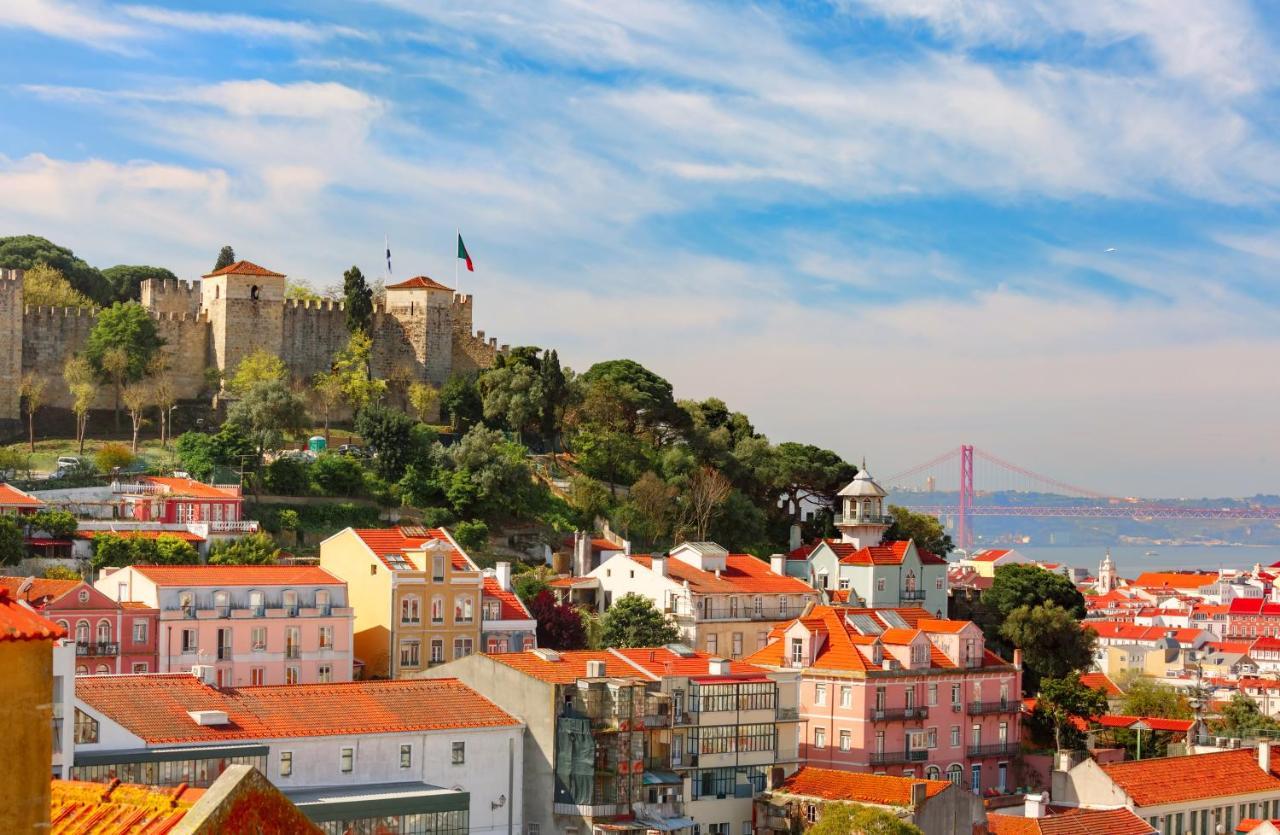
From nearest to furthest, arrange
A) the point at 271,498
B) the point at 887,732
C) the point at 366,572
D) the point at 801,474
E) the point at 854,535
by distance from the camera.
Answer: the point at 887,732, the point at 366,572, the point at 271,498, the point at 854,535, the point at 801,474

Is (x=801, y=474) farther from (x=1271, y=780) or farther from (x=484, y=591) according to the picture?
(x=1271, y=780)

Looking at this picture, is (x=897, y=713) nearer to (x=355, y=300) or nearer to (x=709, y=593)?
(x=709, y=593)

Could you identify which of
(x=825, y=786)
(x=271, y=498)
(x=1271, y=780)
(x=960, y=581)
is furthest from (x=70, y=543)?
(x=960, y=581)

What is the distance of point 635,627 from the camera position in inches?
2093

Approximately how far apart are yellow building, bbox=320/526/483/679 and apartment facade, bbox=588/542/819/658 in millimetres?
8036

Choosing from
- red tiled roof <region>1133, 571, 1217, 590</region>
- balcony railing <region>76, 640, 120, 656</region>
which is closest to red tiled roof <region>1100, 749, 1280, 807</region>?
balcony railing <region>76, 640, 120, 656</region>

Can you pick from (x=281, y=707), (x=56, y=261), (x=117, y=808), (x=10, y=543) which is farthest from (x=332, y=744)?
(x=56, y=261)

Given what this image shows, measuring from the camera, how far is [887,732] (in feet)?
155

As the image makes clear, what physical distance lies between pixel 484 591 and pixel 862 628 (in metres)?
10.2

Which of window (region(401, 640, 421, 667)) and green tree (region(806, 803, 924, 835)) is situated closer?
green tree (region(806, 803, 924, 835))

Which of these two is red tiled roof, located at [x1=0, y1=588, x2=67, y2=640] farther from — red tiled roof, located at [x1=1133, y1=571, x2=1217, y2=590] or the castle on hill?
red tiled roof, located at [x1=1133, y1=571, x2=1217, y2=590]

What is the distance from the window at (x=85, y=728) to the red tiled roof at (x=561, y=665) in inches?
379

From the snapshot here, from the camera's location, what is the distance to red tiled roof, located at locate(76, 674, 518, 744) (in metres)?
34.8

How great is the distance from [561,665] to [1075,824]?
11.4 metres
